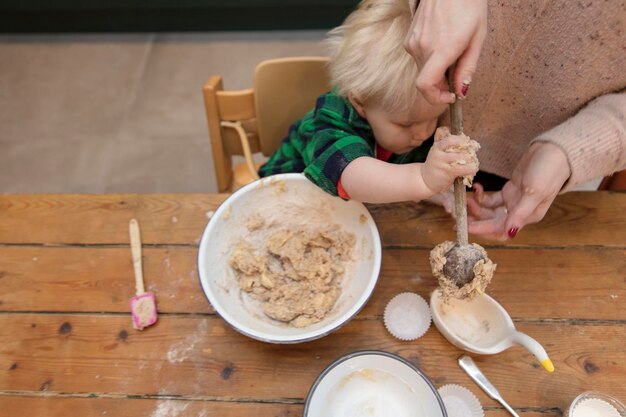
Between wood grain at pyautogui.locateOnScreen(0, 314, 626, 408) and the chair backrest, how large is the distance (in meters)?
0.60

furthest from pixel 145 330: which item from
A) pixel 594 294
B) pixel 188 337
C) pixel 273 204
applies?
pixel 594 294

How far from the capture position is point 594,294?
92 cm

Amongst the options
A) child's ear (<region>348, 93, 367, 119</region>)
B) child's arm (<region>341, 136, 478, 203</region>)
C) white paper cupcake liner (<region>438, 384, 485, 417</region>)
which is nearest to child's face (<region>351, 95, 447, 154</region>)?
child's ear (<region>348, 93, 367, 119</region>)

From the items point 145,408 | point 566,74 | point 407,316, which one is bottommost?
point 145,408

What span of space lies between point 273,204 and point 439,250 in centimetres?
38

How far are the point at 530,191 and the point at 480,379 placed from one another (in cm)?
36

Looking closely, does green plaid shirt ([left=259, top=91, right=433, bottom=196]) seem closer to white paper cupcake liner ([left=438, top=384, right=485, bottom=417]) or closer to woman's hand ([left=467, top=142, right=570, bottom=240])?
woman's hand ([left=467, top=142, right=570, bottom=240])

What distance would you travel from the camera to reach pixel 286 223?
3.41ft

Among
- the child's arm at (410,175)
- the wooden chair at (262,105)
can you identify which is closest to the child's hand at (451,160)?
the child's arm at (410,175)

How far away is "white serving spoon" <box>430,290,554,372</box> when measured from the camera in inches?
32.3

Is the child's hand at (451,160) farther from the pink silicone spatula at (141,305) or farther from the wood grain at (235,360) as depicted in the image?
the pink silicone spatula at (141,305)

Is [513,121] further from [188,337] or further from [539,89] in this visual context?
[188,337]

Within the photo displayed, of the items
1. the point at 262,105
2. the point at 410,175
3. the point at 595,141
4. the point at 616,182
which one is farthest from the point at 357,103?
the point at 616,182

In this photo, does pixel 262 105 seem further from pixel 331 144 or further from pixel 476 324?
pixel 476 324
